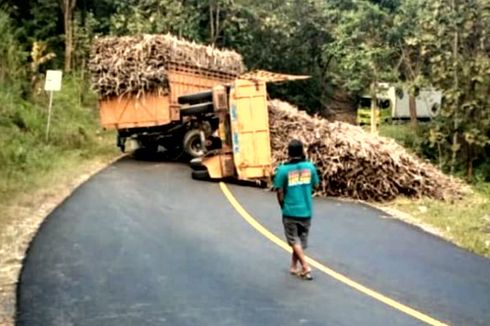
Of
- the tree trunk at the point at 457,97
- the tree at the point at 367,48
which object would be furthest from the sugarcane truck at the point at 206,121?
the tree at the point at 367,48

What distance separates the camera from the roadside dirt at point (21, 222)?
9383mm

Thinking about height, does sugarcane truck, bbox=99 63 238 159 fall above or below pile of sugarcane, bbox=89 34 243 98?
below

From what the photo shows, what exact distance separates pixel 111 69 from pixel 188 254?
41.5ft

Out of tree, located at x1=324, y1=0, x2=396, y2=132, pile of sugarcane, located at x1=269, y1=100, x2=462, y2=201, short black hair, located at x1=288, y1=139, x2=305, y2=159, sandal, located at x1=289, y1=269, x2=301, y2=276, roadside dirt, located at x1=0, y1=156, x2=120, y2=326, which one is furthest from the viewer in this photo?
tree, located at x1=324, y1=0, x2=396, y2=132

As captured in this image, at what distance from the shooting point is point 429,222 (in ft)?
50.2

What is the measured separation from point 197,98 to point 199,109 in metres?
0.32

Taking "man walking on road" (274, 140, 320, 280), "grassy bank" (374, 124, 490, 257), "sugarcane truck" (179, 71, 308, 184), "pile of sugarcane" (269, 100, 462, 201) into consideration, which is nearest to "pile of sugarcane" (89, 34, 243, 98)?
"sugarcane truck" (179, 71, 308, 184)

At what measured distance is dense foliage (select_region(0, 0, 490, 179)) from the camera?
77.8 feet

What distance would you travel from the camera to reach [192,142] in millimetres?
23125

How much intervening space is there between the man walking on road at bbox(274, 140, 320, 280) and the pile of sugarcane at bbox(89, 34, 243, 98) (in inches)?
518

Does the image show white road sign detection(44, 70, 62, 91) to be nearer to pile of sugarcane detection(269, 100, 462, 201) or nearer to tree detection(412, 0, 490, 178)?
pile of sugarcane detection(269, 100, 462, 201)

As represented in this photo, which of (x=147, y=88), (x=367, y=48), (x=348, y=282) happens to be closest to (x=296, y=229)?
(x=348, y=282)

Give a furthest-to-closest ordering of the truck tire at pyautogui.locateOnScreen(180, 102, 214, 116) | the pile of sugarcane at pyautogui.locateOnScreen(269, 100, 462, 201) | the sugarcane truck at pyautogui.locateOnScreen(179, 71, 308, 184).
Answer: the truck tire at pyautogui.locateOnScreen(180, 102, 214, 116) → the sugarcane truck at pyautogui.locateOnScreen(179, 71, 308, 184) → the pile of sugarcane at pyautogui.locateOnScreen(269, 100, 462, 201)

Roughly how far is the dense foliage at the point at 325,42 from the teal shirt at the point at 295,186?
13975 millimetres
